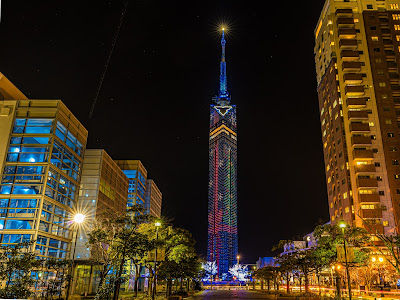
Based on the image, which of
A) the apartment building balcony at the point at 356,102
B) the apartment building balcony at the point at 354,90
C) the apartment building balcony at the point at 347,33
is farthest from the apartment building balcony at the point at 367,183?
the apartment building balcony at the point at 347,33

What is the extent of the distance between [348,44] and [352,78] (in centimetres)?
1085

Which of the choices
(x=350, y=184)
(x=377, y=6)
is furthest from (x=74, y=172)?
(x=377, y=6)

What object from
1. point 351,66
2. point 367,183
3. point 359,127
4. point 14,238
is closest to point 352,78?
point 351,66

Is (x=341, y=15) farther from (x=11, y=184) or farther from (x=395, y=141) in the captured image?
(x=11, y=184)

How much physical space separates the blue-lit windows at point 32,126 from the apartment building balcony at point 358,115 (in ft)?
249

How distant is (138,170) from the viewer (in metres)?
108

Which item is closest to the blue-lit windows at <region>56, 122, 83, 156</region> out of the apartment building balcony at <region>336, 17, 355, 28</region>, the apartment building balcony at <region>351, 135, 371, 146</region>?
the apartment building balcony at <region>351, 135, 371, 146</region>

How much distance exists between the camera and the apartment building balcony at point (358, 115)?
95.8 meters

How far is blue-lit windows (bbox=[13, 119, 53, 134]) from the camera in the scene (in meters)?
54.5

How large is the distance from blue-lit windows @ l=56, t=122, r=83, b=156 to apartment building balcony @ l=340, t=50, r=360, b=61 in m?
77.3

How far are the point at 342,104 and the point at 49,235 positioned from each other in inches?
3260

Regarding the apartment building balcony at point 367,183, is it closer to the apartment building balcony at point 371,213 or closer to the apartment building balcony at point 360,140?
the apartment building balcony at point 371,213

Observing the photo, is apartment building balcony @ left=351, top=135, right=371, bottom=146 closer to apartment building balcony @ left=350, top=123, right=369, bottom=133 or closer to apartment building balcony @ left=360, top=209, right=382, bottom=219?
apartment building balcony @ left=350, top=123, right=369, bottom=133

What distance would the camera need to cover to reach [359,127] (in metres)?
95.3
